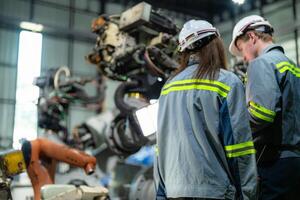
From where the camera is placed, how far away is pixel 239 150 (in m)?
1.89

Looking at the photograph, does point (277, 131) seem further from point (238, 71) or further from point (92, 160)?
point (238, 71)

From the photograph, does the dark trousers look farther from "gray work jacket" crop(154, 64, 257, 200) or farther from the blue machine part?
the blue machine part

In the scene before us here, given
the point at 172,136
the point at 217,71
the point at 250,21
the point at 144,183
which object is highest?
the point at 250,21

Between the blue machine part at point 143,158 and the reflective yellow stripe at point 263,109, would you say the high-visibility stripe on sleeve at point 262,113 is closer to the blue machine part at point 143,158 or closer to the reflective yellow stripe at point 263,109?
the reflective yellow stripe at point 263,109

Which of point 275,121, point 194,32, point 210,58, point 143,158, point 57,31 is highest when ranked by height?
point 57,31

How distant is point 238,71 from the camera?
15.4 feet

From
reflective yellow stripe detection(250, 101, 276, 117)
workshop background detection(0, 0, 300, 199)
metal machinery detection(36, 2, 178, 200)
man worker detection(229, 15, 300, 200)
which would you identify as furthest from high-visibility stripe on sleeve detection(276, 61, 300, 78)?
workshop background detection(0, 0, 300, 199)

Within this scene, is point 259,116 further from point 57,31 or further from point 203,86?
point 57,31

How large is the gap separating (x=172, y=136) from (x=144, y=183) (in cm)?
285

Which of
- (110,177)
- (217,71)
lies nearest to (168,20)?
(110,177)

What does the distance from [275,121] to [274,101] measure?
122 millimetres

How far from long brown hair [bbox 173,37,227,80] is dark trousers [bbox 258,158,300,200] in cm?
66

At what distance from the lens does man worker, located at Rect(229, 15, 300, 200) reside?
2307mm

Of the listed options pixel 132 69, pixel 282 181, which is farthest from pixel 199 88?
pixel 132 69
